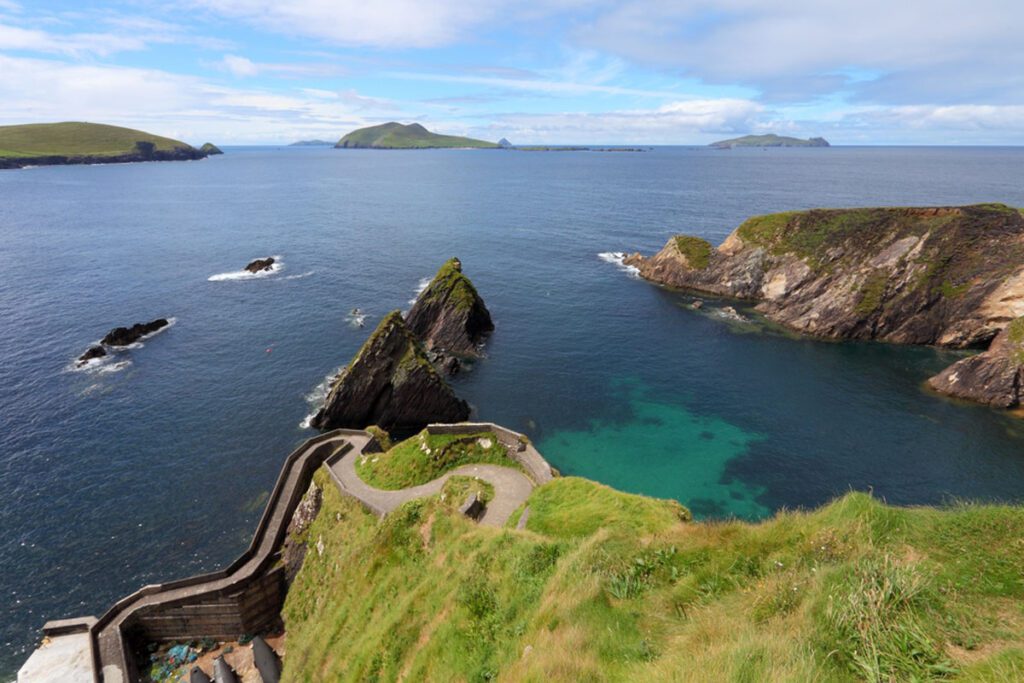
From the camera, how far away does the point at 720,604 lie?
12.8 m

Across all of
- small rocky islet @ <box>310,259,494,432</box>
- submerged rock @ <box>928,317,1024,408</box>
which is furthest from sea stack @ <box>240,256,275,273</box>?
submerged rock @ <box>928,317,1024,408</box>

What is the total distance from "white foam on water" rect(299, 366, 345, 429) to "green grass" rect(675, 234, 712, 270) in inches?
2630

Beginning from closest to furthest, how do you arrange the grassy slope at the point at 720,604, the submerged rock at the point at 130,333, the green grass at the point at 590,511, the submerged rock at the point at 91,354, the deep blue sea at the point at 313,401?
the grassy slope at the point at 720,604 < the green grass at the point at 590,511 < the deep blue sea at the point at 313,401 < the submerged rock at the point at 91,354 < the submerged rock at the point at 130,333

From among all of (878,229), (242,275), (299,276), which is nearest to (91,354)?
(242,275)

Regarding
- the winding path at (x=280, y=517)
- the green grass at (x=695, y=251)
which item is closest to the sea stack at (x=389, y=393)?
the winding path at (x=280, y=517)

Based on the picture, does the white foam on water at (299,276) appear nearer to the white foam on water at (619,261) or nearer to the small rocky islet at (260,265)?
the small rocky islet at (260,265)

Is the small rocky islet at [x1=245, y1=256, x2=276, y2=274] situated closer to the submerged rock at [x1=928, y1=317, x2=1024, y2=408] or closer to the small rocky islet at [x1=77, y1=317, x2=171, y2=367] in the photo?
the small rocky islet at [x1=77, y1=317, x2=171, y2=367]

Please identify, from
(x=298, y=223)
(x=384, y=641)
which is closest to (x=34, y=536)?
(x=384, y=641)

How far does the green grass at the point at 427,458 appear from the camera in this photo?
33875 millimetres

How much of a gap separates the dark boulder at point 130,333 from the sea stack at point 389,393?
36.5 meters

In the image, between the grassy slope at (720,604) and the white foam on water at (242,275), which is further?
the white foam on water at (242,275)

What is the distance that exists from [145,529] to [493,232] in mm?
104664

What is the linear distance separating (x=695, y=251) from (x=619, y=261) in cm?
1680

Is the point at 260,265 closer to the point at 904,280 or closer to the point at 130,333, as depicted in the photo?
the point at 130,333
